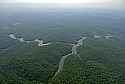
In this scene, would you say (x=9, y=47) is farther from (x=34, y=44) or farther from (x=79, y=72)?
(x=79, y=72)

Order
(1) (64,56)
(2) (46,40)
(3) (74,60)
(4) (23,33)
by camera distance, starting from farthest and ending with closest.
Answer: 1. (4) (23,33)
2. (2) (46,40)
3. (1) (64,56)
4. (3) (74,60)

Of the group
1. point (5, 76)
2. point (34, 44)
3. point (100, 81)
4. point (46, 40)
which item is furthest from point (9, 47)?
point (100, 81)

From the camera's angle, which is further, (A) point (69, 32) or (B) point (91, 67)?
(A) point (69, 32)

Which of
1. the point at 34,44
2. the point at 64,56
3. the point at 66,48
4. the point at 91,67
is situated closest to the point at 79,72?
the point at 91,67

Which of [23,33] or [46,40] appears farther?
[23,33]

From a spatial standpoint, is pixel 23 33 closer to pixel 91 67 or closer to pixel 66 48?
pixel 66 48

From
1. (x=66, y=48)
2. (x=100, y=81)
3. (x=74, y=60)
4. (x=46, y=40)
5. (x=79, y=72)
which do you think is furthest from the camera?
(x=46, y=40)

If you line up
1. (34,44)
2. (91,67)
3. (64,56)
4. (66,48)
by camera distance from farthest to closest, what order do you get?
(34,44), (66,48), (64,56), (91,67)

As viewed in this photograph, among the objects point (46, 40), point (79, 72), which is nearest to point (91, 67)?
point (79, 72)

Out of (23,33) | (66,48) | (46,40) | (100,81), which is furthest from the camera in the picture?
(23,33)
